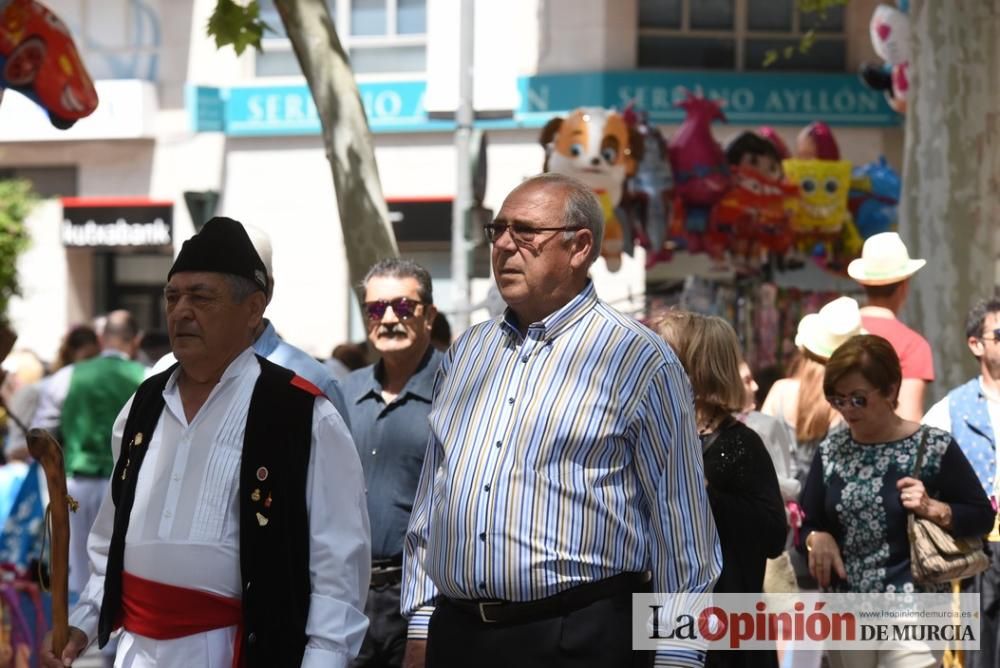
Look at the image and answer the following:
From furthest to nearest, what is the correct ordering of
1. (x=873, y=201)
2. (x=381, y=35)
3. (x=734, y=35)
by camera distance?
(x=381, y=35) → (x=734, y=35) → (x=873, y=201)

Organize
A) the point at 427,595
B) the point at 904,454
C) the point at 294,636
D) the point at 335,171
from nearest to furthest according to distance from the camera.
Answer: the point at 294,636, the point at 427,595, the point at 904,454, the point at 335,171

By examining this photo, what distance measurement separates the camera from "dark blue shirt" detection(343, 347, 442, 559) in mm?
6379

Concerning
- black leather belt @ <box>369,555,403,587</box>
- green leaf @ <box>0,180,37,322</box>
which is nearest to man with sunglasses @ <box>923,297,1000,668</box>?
black leather belt @ <box>369,555,403,587</box>

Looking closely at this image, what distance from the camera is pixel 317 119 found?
25.7 metres

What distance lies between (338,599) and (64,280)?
2391 cm

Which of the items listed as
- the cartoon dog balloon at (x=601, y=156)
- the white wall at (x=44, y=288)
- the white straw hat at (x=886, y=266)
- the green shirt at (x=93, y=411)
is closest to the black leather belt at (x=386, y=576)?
the white straw hat at (x=886, y=266)

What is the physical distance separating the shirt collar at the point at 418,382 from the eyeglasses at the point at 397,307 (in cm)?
20

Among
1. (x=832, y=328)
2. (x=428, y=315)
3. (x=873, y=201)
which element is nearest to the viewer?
(x=428, y=315)

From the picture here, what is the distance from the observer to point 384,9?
85.6 feet

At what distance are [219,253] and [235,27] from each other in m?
5.49

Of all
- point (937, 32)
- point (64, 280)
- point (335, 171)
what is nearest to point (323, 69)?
point (335, 171)

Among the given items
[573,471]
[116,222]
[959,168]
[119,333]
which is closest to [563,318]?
[573,471]

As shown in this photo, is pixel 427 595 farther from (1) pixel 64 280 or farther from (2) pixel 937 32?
(1) pixel 64 280

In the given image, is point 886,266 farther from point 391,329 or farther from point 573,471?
point 573,471
